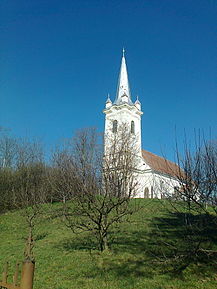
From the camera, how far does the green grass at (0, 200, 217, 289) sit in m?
6.53

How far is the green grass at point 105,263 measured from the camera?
6.53 metres

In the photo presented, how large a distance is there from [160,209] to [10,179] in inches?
635

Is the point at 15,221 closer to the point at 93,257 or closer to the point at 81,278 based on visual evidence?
the point at 93,257

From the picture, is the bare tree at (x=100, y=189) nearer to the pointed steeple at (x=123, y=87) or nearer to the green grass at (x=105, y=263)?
the green grass at (x=105, y=263)

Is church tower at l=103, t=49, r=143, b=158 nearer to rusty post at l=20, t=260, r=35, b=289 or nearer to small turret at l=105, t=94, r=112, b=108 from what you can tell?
small turret at l=105, t=94, r=112, b=108

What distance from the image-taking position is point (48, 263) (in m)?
8.73

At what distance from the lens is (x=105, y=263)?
8.20 metres

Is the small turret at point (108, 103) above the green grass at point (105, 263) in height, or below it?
above

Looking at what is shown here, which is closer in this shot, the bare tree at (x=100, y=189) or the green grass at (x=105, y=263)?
the green grass at (x=105, y=263)

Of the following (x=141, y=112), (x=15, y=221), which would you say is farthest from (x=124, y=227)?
(x=141, y=112)

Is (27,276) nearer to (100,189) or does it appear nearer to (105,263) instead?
(105,263)

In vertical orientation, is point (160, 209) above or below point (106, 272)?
above

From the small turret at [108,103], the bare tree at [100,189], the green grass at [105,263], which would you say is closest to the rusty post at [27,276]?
the green grass at [105,263]

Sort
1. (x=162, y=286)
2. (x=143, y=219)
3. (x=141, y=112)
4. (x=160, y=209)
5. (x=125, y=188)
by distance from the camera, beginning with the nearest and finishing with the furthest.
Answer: (x=162, y=286) < (x=125, y=188) < (x=143, y=219) < (x=160, y=209) < (x=141, y=112)
